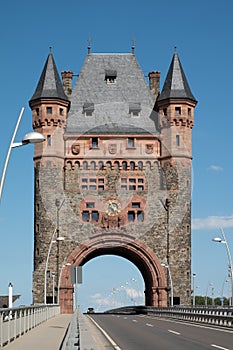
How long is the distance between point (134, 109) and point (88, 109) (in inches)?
215

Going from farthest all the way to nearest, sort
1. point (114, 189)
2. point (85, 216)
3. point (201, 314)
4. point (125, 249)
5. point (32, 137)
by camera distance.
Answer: point (114, 189) < point (125, 249) < point (85, 216) < point (201, 314) < point (32, 137)

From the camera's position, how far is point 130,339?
26.1 meters

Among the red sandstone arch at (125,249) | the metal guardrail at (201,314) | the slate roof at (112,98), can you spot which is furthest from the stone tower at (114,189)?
the metal guardrail at (201,314)

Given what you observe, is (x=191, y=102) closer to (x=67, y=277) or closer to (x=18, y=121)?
(x=67, y=277)

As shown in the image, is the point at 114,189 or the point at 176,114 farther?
the point at 114,189

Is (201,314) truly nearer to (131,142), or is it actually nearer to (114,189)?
(114,189)

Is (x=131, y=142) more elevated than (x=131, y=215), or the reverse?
(x=131, y=142)

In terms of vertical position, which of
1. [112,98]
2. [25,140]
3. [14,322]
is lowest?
[14,322]

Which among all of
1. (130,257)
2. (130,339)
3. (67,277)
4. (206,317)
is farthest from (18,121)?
(130,257)

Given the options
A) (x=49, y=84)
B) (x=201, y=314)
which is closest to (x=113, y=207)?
(x=49, y=84)

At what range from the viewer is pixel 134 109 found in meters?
87.7

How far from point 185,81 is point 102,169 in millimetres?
13546

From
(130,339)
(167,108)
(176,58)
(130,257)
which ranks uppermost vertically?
(176,58)

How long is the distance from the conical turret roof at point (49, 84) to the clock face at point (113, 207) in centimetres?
1257
